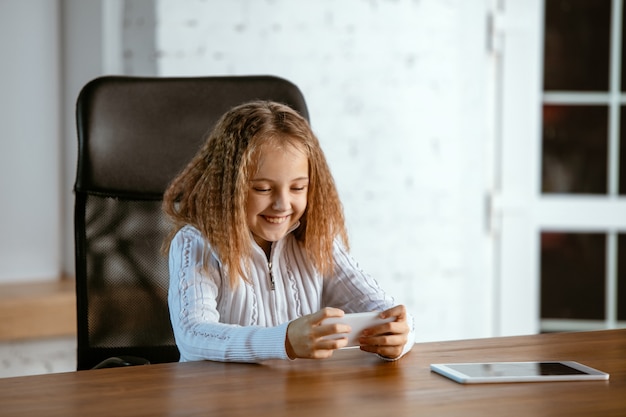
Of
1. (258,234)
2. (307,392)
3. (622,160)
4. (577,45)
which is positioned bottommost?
(307,392)

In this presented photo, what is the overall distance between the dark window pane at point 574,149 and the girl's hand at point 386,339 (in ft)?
6.75

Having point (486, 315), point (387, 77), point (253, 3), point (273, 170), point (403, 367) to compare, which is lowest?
point (486, 315)

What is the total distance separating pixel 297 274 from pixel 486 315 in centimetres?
177

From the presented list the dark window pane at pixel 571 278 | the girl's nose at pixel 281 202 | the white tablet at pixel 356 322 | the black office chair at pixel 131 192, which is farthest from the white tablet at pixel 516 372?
the dark window pane at pixel 571 278

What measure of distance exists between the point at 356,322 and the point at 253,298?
0.32 m

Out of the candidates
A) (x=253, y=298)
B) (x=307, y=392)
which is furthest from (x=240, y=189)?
(x=307, y=392)

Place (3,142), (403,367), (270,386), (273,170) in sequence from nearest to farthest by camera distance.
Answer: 1. (270,386)
2. (403,367)
3. (273,170)
4. (3,142)

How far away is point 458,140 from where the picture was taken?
318cm

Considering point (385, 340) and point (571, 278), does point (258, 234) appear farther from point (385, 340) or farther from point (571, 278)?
point (571, 278)

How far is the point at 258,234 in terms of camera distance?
5.22 feet

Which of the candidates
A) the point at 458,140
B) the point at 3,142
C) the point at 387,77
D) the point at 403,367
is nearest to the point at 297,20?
the point at 387,77

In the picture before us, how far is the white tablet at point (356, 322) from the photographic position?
127cm

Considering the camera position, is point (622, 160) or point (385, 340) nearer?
point (385, 340)

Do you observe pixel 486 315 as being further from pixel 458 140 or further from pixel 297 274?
pixel 297 274
